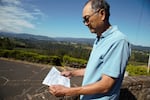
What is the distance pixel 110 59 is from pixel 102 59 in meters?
0.05

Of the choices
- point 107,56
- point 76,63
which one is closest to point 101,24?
point 107,56

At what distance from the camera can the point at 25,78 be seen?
28.9 ft

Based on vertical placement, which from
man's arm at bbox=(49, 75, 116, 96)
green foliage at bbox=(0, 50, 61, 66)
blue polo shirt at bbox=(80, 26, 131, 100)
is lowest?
green foliage at bbox=(0, 50, 61, 66)

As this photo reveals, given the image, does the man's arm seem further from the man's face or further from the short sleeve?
the man's face

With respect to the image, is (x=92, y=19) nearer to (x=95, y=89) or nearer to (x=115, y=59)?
(x=115, y=59)

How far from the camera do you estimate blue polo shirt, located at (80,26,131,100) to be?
1.23 m

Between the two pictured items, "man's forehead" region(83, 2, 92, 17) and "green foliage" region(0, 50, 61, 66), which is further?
"green foliage" region(0, 50, 61, 66)

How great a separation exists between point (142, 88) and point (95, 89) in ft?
7.39

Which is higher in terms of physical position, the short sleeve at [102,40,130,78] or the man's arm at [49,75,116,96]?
the short sleeve at [102,40,130,78]

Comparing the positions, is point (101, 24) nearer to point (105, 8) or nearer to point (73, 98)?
point (105, 8)

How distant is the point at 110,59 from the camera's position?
4.05 feet

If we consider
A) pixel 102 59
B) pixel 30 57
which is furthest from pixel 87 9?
pixel 30 57

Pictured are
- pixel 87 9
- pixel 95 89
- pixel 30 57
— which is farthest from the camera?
pixel 30 57

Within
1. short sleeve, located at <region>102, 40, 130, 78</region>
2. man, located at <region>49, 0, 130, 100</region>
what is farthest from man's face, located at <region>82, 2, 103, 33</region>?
short sleeve, located at <region>102, 40, 130, 78</region>
